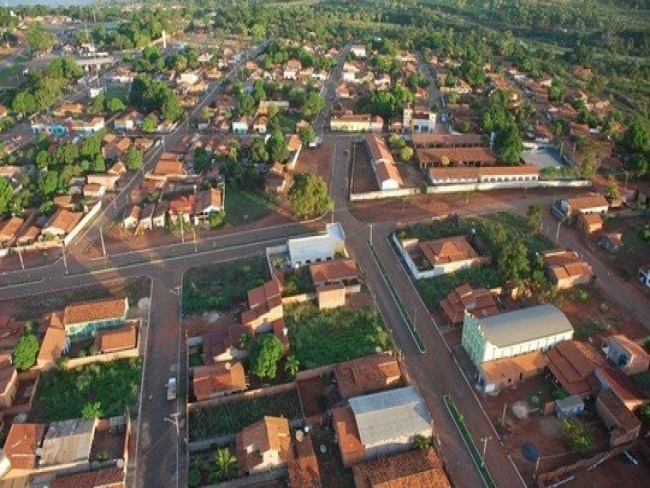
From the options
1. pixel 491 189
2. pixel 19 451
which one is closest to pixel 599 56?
pixel 491 189

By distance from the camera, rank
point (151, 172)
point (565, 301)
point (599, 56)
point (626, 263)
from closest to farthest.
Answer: point (565, 301) < point (626, 263) < point (151, 172) < point (599, 56)

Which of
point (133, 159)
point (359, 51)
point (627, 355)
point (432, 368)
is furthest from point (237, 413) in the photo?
point (359, 51)

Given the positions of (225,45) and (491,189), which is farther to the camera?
(225,45)

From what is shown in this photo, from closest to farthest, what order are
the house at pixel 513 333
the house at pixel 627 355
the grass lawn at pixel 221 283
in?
the house at pixel 627 355, the house at pixel 513 333, the grass lawn at pixel 221 283

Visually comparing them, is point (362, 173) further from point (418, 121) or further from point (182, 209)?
point (182, 209)

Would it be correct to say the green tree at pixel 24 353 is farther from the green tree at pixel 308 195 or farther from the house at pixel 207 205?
the green tree at pixel 308 195

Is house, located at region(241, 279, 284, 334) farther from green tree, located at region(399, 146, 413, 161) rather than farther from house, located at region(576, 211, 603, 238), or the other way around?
green tree, located at region(399, 146, 413, 161)

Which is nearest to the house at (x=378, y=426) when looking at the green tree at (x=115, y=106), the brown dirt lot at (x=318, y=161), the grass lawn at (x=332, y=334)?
the grass lawn at (x=332, y=334)

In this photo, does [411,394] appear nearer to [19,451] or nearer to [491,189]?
[19,451]
